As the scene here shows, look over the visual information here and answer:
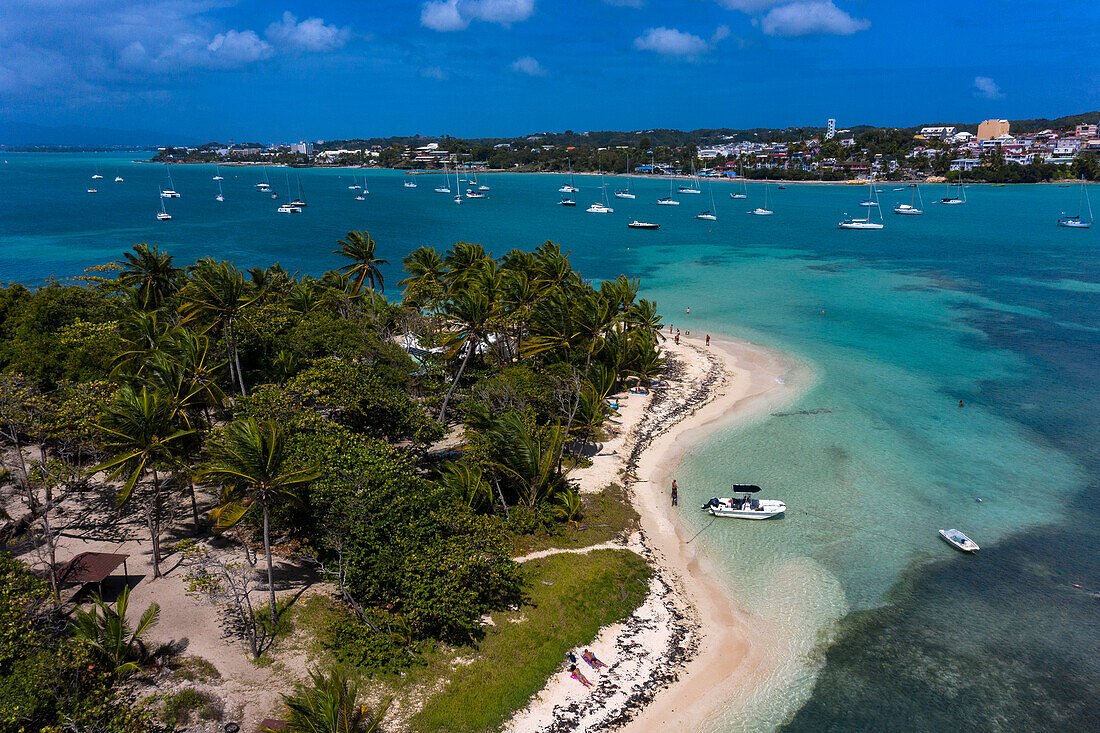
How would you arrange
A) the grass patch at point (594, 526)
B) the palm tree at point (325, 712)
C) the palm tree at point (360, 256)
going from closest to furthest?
1. the palm tree at point (325, 712)
2. the grass patch at point (594, 526)
3. the palm tree at point (360, 256)

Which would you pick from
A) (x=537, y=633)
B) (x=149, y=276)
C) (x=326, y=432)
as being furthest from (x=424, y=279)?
(x=537, y=633)

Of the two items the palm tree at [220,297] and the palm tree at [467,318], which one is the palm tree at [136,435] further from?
the palm tree at [467,318]

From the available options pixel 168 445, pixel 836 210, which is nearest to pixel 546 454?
pixel 168 445

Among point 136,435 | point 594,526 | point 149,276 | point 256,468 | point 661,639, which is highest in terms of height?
point 149,276

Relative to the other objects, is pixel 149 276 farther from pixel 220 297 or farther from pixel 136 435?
pixel 136 435

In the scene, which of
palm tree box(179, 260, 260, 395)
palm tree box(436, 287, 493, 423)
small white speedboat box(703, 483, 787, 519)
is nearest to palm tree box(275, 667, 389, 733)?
palm tree box(436, 287, 493, 423)

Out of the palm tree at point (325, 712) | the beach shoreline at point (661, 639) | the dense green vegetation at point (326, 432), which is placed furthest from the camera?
the dense green vegetation at point (326, 432)

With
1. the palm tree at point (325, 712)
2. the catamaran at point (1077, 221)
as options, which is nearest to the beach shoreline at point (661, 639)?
the palm tree at point (325, 712)

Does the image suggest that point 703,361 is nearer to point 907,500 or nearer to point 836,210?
point 907,500
